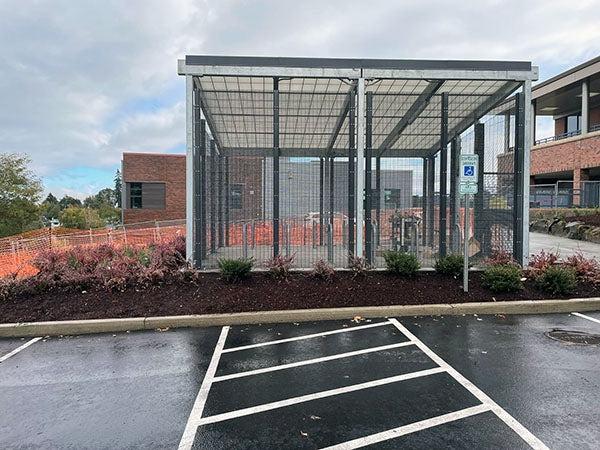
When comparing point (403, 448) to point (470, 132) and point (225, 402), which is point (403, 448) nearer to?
point (225, 402)

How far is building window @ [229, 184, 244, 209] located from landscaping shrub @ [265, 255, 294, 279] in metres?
1.90

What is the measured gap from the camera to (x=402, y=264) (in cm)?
819

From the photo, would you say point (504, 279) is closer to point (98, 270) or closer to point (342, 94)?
point (342, 94)

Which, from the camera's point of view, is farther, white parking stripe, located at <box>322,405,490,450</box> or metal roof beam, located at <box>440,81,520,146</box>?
metal roof beam, located at <box>440,81,520,146</box>

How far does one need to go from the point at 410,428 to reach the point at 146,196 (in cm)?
3793

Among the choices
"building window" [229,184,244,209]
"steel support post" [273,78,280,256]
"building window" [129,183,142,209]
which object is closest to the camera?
"steel support post" [273,78,280,256]

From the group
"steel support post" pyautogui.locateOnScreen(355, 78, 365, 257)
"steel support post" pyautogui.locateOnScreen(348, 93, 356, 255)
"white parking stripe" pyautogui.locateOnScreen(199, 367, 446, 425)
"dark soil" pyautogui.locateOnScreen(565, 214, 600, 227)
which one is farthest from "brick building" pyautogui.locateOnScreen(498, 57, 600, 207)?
"white parking stripe" pyautogui.locateOnScreen(199, 367, 446, 425)

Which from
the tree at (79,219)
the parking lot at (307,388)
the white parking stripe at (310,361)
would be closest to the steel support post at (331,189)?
the parking lot at (307,388)

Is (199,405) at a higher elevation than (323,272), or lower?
lower

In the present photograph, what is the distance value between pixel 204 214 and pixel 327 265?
117 inches

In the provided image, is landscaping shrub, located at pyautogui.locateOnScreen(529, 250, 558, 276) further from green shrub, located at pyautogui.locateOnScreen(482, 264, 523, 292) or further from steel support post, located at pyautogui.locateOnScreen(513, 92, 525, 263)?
green shrub, located at pyautogui.locateOnScreen(482, 264, 523, 292)

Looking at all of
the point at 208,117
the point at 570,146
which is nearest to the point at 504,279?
the point at 208,117

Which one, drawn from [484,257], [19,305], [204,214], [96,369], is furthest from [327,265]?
[19,305]

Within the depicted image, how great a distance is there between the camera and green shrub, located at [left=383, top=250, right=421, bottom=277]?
26.8 feet
